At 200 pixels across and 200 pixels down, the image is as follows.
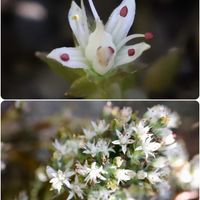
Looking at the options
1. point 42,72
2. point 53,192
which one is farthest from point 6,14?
point 53,192

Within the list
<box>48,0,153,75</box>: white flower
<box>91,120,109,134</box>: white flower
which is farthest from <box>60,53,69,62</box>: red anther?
<box>91,120,109,134</box>: white flower

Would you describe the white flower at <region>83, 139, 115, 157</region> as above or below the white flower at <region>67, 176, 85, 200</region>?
above

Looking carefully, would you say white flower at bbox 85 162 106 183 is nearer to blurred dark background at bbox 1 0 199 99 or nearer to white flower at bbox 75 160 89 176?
white flower at bbox 75 160 89 176

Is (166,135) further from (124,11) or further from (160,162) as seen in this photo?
(124,11)

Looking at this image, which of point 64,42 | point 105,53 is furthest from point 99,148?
point 64,42

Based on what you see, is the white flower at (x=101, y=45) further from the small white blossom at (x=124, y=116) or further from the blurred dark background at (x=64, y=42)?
the blurred dark background at (x=64, y=42)

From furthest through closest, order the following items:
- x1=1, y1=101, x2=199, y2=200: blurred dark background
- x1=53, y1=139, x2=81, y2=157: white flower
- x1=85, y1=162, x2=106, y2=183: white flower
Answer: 1. x1=1, y1=101, x2=199, y2=200: blurred dark background
2. x1=53, y1=139, x2=81, y2=157: white flower
3. x1=85, y1=162, x2=106, y2=183: white flower

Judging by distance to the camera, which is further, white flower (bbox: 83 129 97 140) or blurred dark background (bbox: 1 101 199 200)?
blurred dark background (bbox: 1 101 199 200)
